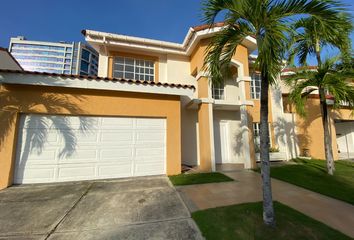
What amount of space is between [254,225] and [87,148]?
6753mm

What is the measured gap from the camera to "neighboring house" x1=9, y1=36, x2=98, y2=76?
84.4 meters

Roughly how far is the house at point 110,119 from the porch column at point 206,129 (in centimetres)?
5

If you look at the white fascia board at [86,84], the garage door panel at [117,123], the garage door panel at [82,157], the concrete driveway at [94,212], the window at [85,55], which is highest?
the window at [85,55]

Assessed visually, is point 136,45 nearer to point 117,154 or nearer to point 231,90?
point 117,154

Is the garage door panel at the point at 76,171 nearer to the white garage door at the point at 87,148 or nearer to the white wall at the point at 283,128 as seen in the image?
the white garage door at the point at 87,148

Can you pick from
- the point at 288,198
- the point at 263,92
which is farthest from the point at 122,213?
the point at 288,198

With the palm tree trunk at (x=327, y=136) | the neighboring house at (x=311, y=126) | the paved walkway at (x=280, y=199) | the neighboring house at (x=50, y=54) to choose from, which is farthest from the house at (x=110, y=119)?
the neighboring house at (x=50, y=54)

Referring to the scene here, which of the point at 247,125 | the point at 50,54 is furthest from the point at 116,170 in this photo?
the point at 50,54

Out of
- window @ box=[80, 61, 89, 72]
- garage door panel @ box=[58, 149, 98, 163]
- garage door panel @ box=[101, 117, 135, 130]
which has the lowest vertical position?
Answer: garage door panel @ box=[58, 149, 98, 163]

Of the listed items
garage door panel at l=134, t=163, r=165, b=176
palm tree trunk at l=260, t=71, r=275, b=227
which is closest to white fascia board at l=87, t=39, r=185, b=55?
garage door panel at l=134, t=163, r=165, b=176

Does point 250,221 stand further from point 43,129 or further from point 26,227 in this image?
point 43,129

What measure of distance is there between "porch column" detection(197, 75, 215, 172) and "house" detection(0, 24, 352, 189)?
0.05 m

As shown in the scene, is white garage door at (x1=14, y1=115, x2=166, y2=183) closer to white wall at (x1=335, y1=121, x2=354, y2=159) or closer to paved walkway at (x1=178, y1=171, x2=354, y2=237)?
paved walkway at (x1=178, y1=171, x2=354, y2=237)

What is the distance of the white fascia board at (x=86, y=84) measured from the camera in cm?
637
